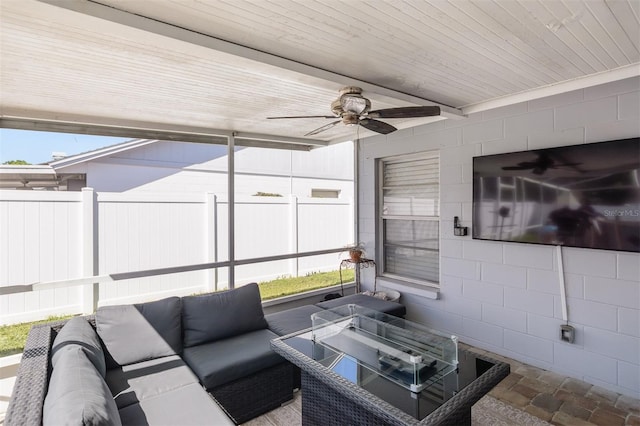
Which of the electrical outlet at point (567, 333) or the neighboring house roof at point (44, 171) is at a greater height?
the neighboring house roof at point (44, 171)

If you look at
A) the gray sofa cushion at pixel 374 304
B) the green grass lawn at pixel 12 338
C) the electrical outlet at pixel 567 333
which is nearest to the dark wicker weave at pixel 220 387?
the gray sofa cushion at pixel 374 304

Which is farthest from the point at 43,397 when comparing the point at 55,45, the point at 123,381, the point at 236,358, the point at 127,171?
the point at 127,171

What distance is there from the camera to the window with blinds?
4141 millimetres

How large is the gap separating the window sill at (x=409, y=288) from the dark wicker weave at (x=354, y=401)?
2014 mm

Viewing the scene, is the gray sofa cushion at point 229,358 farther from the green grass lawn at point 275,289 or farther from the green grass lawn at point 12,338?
the green grass lawn at point 12,338

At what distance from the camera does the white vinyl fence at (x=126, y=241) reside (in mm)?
3559

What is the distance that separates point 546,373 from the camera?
3.03m

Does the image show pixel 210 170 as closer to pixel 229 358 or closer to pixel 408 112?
pixel 229 358

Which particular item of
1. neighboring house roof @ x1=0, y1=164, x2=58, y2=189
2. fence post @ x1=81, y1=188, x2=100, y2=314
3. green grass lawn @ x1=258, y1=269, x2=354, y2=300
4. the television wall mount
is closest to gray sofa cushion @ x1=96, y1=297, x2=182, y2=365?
fence post @ x1=81, y1=188, x2=100, y2=314

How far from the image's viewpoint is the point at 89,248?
381 cm

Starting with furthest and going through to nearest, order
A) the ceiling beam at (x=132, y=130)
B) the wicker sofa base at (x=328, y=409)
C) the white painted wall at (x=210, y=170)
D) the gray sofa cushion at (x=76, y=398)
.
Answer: the white painted wall at (x=210, y=170), the ceiling beam at (x=132, y=130), the wicker sofa base at (x=328, y=409), the gray sofa cushion at (x=76, y=398)

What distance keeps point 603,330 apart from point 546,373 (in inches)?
24.6

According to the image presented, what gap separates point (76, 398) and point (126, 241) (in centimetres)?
311

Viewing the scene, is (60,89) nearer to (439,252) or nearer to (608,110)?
(439,252)
